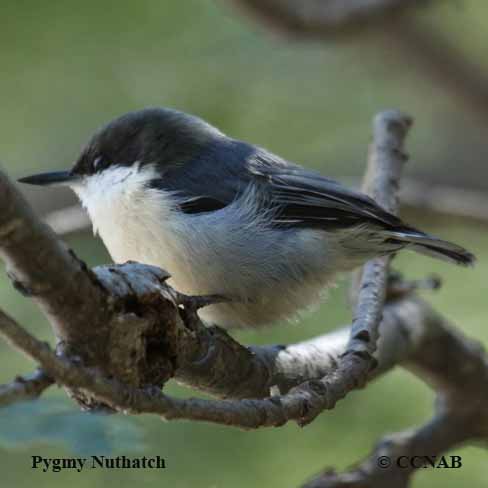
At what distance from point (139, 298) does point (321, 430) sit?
2636mm

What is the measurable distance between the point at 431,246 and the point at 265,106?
3.36 meters

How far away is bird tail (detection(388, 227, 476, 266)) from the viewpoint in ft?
12.0

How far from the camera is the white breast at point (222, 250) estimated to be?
3453mm

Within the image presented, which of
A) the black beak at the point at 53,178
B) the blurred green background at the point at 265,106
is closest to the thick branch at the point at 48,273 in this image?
the black beak at the point at 53,178

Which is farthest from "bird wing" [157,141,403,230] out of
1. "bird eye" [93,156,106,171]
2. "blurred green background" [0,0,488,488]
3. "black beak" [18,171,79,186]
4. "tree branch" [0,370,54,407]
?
"tree branch" [0,370,54,407]

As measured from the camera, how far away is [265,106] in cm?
688

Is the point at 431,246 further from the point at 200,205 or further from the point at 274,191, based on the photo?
the point at 200,205

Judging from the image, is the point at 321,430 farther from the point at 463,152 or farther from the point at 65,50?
the point at 65,50

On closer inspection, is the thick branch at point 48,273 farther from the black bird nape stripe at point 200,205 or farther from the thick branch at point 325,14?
the thick branch at point 325,14

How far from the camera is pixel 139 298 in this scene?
2.32m

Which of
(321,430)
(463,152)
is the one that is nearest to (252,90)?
(463,152)

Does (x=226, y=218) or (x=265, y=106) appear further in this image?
(x=265, y=106)

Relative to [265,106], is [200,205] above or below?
below

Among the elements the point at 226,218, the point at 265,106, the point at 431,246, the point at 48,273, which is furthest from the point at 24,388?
the point at 265,106
